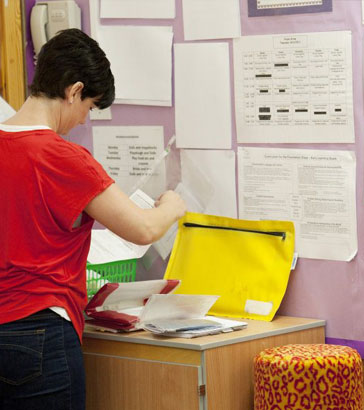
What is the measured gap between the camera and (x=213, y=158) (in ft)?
7.48

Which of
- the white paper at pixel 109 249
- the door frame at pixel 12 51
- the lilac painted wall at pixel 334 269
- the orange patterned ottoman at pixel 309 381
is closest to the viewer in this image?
the orange patterned ottoman at pixel 309 381

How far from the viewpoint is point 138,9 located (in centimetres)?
237

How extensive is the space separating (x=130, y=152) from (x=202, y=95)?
0.31 m

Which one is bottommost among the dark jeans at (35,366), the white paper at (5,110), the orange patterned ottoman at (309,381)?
the orange patterned ottoman at (309,381)

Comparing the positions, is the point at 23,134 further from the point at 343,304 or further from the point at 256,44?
the point at 343,304

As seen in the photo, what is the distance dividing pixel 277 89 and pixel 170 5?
43cm

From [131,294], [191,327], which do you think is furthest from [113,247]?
[191,327]

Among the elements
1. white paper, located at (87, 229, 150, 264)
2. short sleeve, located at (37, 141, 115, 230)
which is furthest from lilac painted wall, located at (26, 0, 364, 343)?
short sleeve, located at (37, 141, 115, 230)

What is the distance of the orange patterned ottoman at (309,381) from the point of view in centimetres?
175

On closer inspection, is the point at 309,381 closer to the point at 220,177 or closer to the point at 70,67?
the point at 220,177

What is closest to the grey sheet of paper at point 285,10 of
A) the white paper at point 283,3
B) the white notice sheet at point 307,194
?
the white paper at point 283,3

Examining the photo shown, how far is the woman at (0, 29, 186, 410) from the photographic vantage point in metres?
1.61

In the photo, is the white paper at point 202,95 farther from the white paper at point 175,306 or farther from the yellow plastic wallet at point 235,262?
the white paper at point 175,306

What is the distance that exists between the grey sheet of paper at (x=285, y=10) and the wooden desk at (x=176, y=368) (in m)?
0.82
